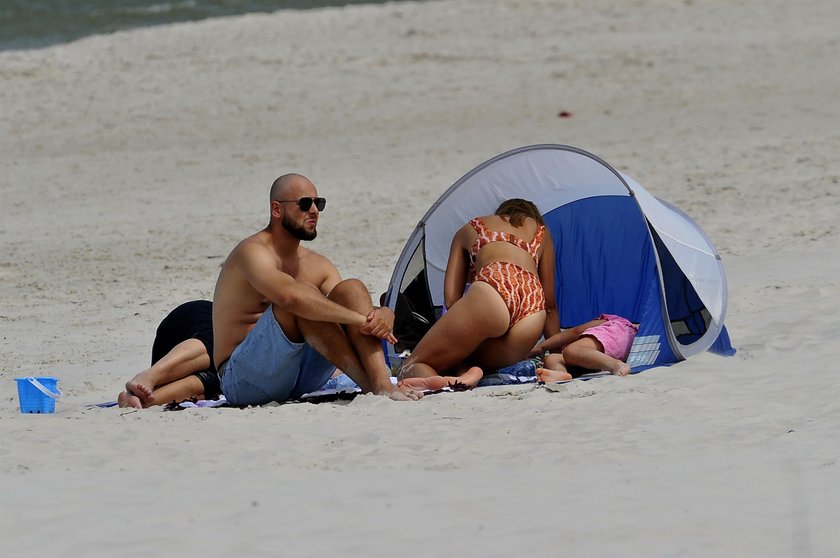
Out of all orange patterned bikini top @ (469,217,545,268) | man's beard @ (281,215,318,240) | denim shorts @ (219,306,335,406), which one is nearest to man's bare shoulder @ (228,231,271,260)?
man's beard @ (281,215,318,240)

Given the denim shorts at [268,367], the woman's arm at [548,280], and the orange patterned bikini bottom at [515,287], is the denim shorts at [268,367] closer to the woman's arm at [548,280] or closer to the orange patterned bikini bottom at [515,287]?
the orange patterned bikini bottom at [515,287]

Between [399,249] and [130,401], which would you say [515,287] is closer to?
[130,401]

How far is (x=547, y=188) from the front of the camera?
27.1 feet

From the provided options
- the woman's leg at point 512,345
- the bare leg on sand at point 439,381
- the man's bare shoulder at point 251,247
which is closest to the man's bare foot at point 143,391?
the man's bare shoulder at point 251,247

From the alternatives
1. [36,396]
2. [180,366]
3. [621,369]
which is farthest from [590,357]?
[36,396]

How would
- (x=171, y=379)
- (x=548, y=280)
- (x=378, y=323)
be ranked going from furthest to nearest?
(x=548, y=280) < (x=171, y=379) < (x=378, y=323)

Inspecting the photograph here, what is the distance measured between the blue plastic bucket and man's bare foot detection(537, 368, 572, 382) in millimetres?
2382

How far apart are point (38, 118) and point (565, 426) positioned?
34.1 ft

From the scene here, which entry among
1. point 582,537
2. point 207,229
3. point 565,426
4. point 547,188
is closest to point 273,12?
point 207,229

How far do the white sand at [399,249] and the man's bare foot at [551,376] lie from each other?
0.26m

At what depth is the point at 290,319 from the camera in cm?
627

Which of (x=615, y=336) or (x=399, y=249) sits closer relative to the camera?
(x=615, y=336)

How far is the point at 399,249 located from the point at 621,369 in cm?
414

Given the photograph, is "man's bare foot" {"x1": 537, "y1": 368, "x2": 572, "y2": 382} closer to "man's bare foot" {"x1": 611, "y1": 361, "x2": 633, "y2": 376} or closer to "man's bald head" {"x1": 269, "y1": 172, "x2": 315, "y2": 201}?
"man's bare foot" {"x1": 611, "y1": 361, "x2": 633, "y2": 376}
